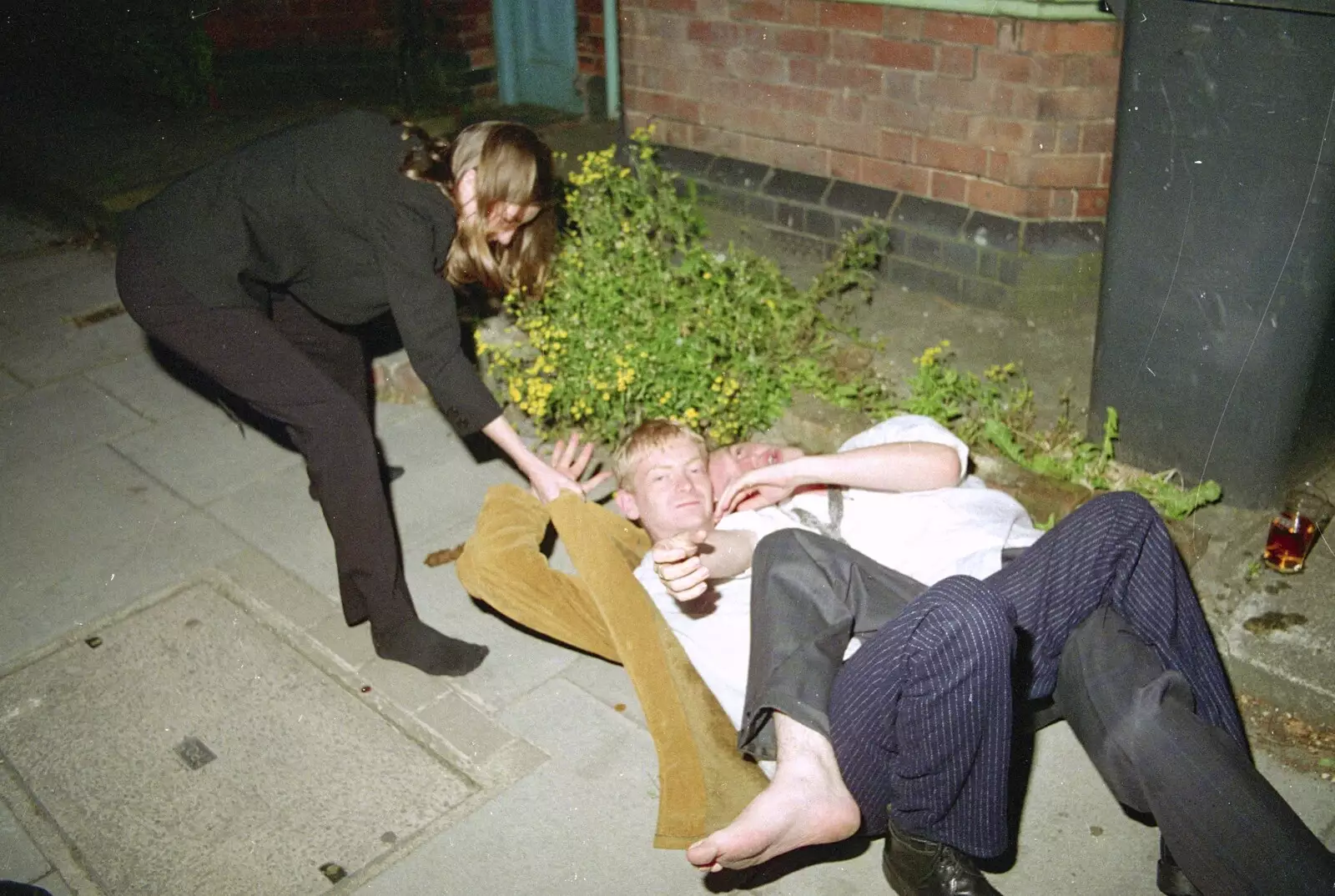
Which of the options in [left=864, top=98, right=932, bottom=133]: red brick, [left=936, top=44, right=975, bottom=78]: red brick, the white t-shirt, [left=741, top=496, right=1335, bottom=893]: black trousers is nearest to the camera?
[left=741, top=496, right=1335, bottom=893]: black trousers

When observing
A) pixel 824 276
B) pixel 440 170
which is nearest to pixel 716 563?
pixel 440 170

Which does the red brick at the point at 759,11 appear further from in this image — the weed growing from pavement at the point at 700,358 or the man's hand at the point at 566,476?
the man's hand at the point at 566,476

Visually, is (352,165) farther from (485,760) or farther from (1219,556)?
(1219,556)

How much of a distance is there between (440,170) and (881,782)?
6.00 feet

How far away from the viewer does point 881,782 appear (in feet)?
7.29

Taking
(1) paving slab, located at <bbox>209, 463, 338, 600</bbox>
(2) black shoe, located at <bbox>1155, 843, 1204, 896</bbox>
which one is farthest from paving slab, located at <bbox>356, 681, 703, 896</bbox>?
(1) paving slab, located at <bbox>209, 463, 338, 600</bbox>

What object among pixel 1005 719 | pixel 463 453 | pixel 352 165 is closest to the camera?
pixel 1005 719

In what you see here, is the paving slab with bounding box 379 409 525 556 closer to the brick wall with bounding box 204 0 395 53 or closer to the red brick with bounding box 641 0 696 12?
the red brick with bounding box 641 0 696 12

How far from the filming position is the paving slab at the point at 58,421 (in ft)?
14.1

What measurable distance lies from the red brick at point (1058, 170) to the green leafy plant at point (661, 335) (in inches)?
24.5

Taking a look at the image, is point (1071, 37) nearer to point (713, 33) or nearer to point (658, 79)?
point (713, 33)

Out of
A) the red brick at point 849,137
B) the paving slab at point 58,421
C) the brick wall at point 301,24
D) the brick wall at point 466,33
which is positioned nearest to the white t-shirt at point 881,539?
the red brick at point 849,137

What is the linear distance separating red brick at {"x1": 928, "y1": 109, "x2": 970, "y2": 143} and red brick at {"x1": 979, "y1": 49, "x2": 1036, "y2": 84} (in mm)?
175

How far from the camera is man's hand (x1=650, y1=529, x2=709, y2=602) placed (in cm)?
241
